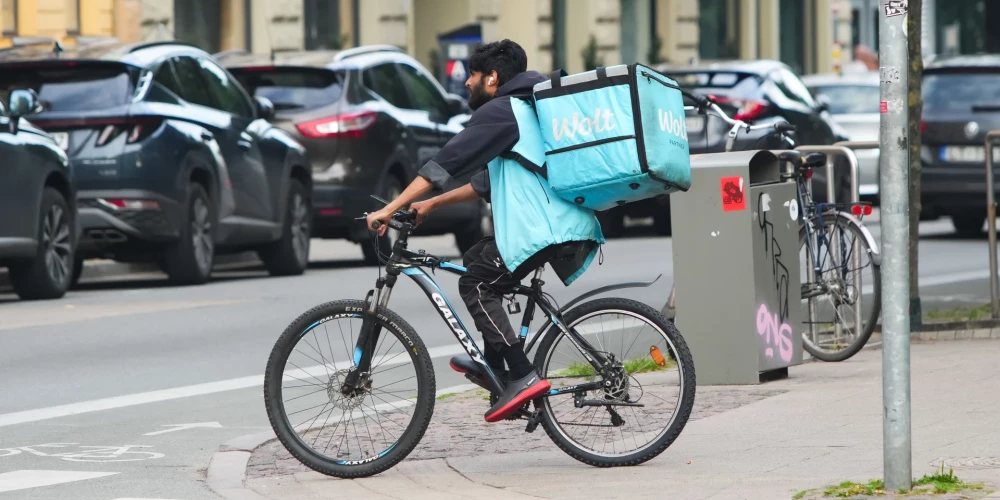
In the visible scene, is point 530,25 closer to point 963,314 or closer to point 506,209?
point 963,314

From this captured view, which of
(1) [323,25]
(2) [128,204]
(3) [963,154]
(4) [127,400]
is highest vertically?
(1) [323,25]

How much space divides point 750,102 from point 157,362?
9.62m

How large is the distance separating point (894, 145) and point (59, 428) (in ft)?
13.4

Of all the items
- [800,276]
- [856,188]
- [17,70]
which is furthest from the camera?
[17,70]

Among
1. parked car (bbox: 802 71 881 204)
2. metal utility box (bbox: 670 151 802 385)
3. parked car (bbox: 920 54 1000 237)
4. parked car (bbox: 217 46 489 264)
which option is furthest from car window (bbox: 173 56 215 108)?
parked car (bbox: 802 71 881 204)

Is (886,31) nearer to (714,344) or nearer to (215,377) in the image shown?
(714,344)

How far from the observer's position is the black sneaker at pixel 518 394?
6.88m

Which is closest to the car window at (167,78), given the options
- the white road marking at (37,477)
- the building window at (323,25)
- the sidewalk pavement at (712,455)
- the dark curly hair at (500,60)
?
the sidewalk pavement at (712,455)

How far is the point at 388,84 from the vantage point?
58.4 ft

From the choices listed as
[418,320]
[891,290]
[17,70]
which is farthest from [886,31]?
[17,70]

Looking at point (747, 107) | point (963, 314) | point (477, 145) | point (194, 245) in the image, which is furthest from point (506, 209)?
point (747, 107)

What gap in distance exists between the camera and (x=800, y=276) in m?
9.73

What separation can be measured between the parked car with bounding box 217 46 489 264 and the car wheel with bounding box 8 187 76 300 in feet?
11.1

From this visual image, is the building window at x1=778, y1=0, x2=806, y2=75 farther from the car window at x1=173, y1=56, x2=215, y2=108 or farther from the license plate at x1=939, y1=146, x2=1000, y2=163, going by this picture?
the car window at x1=173, y1=56, x2=215, y2=108
